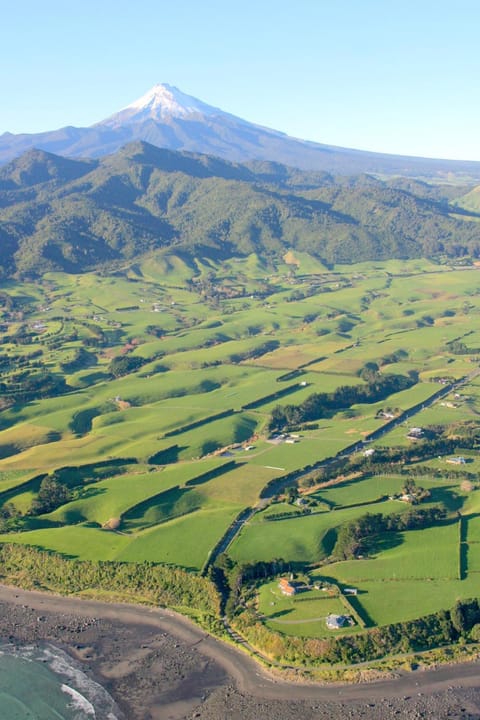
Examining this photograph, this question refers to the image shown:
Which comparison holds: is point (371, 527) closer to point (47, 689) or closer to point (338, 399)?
point (47, 689)

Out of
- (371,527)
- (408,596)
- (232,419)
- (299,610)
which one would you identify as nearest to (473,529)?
(371,527)

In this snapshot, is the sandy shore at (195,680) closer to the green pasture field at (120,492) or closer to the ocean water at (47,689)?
the ocean water at (47,689)

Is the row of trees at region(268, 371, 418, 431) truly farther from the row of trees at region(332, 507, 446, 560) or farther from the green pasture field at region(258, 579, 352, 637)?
the green pasture field at region(258, 579, 352, 637)

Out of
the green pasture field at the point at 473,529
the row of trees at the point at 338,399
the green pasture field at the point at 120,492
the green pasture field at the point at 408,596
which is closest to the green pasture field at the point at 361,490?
the green pasture field at the point at 473,529

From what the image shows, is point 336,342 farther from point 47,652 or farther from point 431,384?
point 47,652

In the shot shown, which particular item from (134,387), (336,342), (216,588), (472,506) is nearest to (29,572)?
(216,588)
